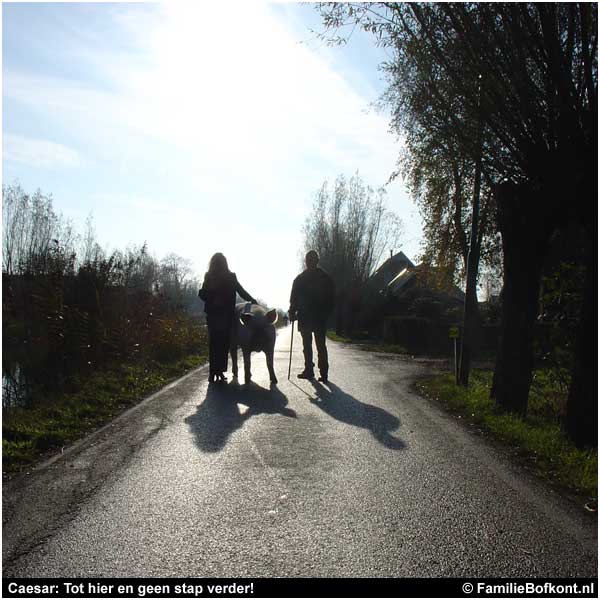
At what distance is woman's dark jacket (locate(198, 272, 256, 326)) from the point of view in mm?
11539

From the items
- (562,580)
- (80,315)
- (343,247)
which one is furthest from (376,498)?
(343,247)

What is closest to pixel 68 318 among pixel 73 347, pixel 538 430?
pixel 73 347

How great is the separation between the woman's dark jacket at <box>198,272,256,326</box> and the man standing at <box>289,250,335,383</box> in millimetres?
→ 1170

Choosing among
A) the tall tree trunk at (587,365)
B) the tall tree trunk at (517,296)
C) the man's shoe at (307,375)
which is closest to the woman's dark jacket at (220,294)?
the man's shoe at (307,375)

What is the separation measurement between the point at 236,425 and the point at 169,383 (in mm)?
4684

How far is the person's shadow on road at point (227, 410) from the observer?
22.6 feet

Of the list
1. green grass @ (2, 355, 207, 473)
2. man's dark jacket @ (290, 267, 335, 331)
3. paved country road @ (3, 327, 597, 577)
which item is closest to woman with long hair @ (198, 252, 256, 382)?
green grass @ (2, 355, 207, 473)

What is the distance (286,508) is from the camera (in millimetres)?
4547

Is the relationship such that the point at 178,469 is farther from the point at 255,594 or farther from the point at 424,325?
the point at 424,325

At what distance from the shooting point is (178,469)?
552 cm

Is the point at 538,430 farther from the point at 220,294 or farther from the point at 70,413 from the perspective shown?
the point at 220,294

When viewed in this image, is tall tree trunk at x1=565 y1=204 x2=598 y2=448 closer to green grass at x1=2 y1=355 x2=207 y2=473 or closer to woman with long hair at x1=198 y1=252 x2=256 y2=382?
green grass at x1=2 y1=355 x2=207 y2=473
